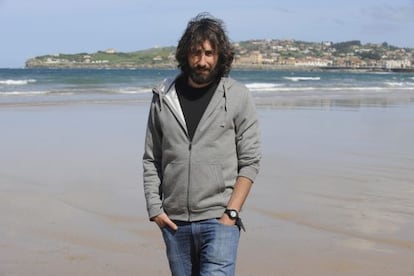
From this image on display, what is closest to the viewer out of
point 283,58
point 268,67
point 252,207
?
point 252,207

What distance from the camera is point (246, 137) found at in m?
3.08

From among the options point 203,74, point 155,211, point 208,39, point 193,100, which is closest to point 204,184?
point 155,211

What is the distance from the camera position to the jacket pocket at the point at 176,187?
305 centimetres

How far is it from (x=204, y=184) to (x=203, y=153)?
132 mm

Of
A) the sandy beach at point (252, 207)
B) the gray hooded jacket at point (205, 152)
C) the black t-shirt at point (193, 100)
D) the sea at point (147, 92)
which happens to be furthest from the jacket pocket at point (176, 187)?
the sandy beach at point (252, 207)

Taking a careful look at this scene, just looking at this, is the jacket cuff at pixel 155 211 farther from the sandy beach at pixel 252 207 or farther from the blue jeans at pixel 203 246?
the sandy beach at pixel 252 207

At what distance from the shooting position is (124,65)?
486ft

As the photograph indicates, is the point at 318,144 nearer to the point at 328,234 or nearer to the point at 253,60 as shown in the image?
the point at 328,234

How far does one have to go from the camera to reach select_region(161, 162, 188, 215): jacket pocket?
305cm

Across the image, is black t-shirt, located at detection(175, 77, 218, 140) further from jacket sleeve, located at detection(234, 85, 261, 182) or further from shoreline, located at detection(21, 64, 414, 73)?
shoreline, located at detection(21, 64, 414, 73)

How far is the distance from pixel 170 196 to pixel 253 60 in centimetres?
15836

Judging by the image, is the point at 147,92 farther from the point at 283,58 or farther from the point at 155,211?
the point at 283,58

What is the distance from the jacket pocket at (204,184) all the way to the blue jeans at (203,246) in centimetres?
8

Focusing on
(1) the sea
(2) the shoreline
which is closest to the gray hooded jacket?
(1) the sea
